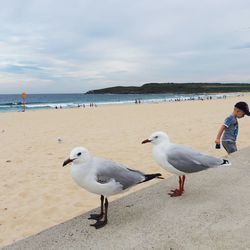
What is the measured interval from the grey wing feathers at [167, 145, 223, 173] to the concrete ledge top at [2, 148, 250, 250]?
1.11 ft

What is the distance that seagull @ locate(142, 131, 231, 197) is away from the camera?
4070mm

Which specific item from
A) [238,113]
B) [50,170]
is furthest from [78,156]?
[50,170]

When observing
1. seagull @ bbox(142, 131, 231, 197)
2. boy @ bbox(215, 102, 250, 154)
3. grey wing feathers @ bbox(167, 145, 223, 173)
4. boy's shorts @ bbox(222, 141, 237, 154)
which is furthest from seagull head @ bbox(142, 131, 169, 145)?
boy's shorts @ bbox(222, 141, 237, 154)

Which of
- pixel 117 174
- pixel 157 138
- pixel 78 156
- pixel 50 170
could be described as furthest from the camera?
pixel 50 170

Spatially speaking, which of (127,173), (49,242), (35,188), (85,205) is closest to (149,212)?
(127,173)

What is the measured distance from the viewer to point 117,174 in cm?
361

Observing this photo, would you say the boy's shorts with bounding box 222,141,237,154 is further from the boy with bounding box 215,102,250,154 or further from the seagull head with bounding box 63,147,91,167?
the seagull head with bounding box 63,147,91,167

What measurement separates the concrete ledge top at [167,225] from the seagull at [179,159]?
32 cm

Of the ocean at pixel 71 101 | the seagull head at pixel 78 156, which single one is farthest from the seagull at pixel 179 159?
the ocean at pixel 71 101

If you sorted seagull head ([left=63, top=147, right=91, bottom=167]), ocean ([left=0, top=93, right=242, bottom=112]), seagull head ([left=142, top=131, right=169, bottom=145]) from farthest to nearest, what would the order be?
1. ocean ([left=0, top=93, right=242, bottom=112])
2. seagull head ([left=142, top=131, right=169, bottom=145])
3. seagull head ([left=63, top=147, right=91, bottom=167])

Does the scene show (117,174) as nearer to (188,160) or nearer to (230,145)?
(188,160)

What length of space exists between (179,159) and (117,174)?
2.84 feet

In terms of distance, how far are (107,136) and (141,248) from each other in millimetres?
9776

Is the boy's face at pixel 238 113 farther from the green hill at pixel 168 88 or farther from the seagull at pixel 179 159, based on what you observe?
the green hill at pixel 168 88
